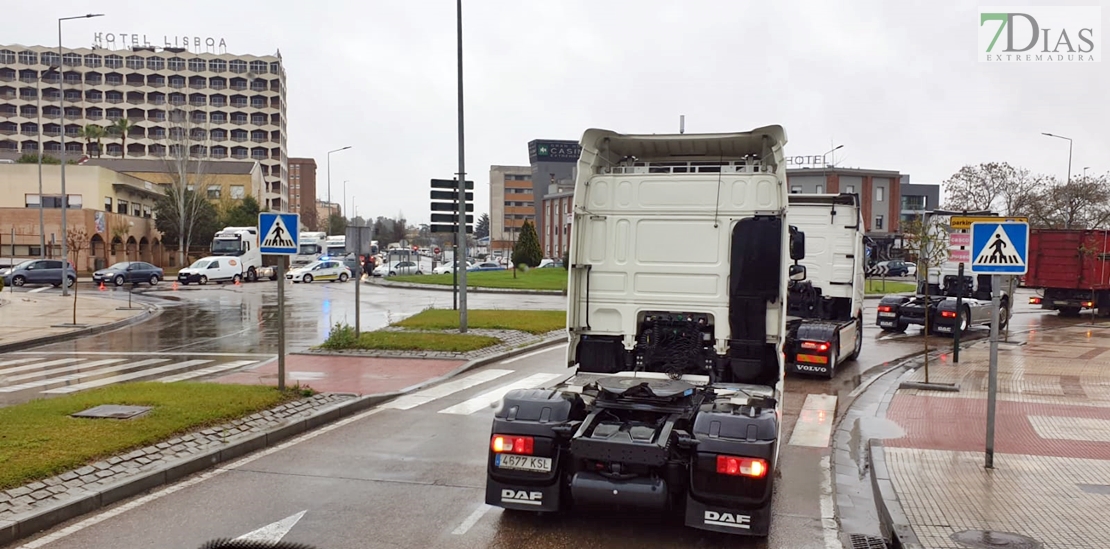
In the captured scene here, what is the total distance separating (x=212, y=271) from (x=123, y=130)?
183 ft

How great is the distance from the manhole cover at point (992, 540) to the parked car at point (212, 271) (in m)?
46.1

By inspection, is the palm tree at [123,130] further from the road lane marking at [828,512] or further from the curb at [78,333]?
the road lane marking at [828,512]

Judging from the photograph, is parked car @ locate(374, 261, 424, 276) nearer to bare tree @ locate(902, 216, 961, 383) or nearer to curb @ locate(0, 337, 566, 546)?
bare tree @ locate(902, 216, 961, 383)

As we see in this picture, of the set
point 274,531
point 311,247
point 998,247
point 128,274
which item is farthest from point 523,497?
point 311,247

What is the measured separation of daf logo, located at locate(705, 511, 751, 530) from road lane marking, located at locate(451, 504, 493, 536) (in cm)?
184

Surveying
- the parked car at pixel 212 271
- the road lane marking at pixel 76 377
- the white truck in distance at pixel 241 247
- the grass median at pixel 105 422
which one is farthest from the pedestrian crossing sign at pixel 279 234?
the white truck in distance at pixel 241 247

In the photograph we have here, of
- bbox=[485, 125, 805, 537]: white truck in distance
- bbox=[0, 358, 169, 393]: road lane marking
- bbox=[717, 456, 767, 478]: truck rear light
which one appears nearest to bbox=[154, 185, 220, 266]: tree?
bbox=[0, 358, 169, 393]: road lane marking

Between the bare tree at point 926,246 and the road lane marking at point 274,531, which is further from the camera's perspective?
the bare tree at point 926,246

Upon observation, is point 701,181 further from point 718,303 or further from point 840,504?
point 840,504

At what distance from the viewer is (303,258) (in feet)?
215

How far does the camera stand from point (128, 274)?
4291cm

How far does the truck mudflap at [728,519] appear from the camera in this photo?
18.4 ft

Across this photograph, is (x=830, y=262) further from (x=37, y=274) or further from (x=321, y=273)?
(x=37, y=274)

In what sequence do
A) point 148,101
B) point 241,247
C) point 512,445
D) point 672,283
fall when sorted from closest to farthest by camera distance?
point 512,445 → point 672,283 → point 241,247 → point 148,101
